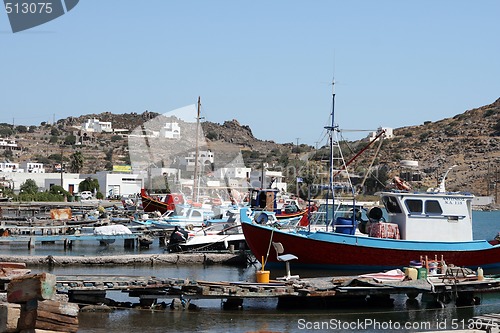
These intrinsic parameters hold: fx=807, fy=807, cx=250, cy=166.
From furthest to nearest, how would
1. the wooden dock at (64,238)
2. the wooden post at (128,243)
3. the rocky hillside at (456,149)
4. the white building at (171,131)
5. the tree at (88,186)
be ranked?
1. the rocky hillside at (456,149)
2. the white building at (171,131)
3. the tree at (88,186)
4. the wooden post at (128,243)
5. the wooden dock at (64,238)

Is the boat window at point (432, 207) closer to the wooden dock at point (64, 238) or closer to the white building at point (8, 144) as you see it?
the wooden dock at point (64, 238)

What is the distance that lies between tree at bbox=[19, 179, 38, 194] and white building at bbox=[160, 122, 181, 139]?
22.1 metres

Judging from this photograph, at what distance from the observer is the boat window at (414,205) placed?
101ft

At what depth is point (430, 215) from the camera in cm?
3103

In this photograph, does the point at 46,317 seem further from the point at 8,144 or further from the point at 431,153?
the point at 8,144

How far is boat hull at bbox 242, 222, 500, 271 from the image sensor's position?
3042 cm

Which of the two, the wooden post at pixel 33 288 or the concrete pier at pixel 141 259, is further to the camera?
the concrete pier at pixel 141 259

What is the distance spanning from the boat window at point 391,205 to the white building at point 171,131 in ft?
311

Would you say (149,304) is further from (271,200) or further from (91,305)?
(271,200)

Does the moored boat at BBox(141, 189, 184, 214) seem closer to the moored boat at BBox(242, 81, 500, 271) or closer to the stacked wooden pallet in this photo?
the moored boat at BBox(242, 81, 500, 271)

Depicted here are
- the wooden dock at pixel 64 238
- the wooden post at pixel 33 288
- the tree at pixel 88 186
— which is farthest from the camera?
the tree at pixel 88 186

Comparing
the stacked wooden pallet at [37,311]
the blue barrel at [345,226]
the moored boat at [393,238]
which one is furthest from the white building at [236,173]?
the stacked wooden pallet at [37,311]

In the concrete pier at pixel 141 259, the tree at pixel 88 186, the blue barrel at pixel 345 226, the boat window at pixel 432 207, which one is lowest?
the concrete pier at pixel 141 259

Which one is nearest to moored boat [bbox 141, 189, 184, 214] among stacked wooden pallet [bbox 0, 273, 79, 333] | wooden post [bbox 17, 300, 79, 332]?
stacked wooden pallet [bbox 0, 273, 79, 333]
